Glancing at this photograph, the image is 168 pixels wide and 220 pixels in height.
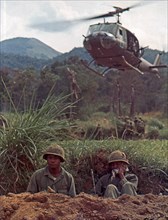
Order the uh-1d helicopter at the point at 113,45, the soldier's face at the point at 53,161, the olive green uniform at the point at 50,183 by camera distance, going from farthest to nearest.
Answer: the uh-1d helicopter at the point at 113,45 → the soldier's face at the point at 53,161 → the olive green uniform at the point at 50,183

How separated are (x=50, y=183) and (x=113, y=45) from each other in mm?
16310

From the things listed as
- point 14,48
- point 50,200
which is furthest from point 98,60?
point 14,48

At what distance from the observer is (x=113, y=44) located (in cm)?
2167

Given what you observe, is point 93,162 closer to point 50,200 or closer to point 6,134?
Answer: point 6,134

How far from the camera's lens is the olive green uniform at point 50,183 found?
18.9ft

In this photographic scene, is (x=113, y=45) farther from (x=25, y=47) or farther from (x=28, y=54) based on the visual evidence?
(x=25, y=47)

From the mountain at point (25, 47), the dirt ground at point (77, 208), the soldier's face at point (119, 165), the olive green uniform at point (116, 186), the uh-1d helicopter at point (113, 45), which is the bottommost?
the olive green uniform at point (116, 186)

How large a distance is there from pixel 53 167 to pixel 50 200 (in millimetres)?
1753

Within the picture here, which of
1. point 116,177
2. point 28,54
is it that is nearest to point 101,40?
point 116,177

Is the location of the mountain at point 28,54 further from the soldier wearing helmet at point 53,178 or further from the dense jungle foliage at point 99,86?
the soldier wearing helmet at point 53,178

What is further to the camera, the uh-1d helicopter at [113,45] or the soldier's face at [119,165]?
the uh-1d helicopter at [113,45]

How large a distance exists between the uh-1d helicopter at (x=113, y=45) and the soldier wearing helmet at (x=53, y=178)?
51.5 feet

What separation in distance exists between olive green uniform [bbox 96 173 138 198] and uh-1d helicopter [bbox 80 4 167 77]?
50.8 feet

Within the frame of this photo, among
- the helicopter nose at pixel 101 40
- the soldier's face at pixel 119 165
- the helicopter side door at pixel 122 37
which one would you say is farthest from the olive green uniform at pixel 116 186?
the helicopter side door at pixel 122 37
